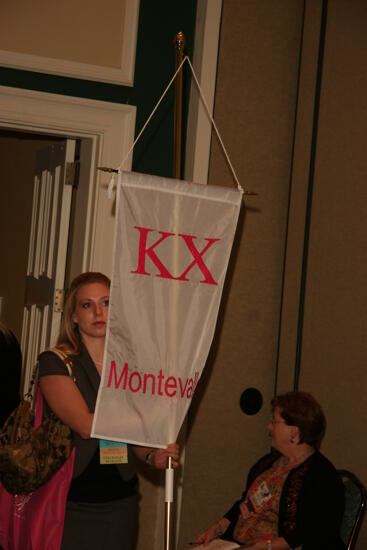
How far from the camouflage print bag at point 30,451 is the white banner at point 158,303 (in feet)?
0.54

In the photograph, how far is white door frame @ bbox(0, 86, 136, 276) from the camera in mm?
3871

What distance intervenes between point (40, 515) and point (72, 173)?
192cm

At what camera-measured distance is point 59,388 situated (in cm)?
270

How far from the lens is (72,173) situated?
13.5ft

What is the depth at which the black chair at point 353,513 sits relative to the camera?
3.22 metres

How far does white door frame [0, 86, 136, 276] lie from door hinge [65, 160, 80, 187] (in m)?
0.10

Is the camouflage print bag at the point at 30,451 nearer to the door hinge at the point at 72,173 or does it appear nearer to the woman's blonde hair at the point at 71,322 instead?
the woman's blonde hair at the point at 71,322

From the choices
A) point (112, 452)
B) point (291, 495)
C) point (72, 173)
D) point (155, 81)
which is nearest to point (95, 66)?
point (155, 81)

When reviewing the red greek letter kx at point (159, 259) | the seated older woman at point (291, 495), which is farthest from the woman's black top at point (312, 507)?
the red greek letter kx at point (159, 259)

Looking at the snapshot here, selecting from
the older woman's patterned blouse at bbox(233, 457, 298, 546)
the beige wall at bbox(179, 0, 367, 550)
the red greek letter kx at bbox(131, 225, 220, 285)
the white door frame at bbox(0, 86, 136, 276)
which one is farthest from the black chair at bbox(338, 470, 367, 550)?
the white door frame at bbox(0, 86, 136, 276)

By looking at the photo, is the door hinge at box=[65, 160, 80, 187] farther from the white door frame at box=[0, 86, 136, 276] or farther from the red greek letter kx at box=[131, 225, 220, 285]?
the red greek letter kx at box=[131, 225, 220, 285]

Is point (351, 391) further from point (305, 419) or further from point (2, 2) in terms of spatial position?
point (2, 2)

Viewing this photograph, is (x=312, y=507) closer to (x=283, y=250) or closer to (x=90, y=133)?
(x=283, y=250)

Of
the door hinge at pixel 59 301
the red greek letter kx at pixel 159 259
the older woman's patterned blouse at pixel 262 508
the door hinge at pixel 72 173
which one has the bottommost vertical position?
the older woman's patterned blouse at pixel 262 508
